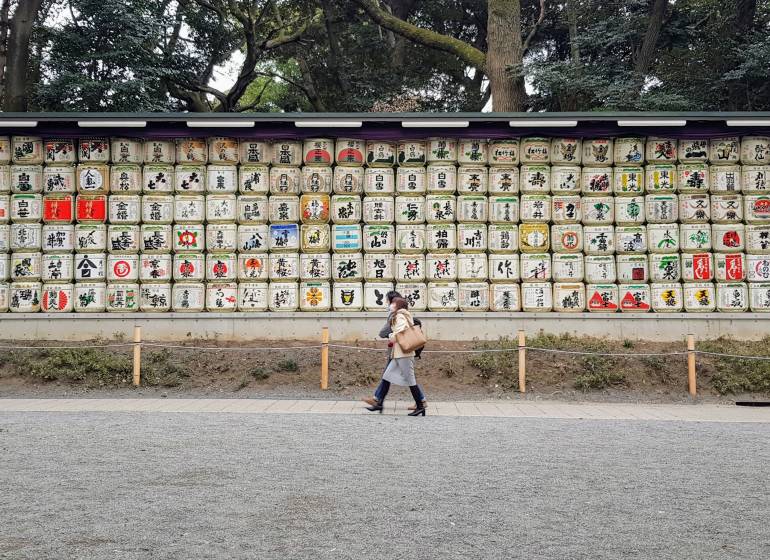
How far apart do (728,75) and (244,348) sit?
15.3 m

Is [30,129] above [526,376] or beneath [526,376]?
above

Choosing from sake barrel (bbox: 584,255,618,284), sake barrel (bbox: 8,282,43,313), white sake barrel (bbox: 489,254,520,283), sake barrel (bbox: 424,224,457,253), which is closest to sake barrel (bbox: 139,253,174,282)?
sake barrel (bbox: 8,282,43,313)

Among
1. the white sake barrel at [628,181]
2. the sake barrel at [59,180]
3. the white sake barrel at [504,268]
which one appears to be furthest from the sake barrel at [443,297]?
the sake barrel at [59,180]

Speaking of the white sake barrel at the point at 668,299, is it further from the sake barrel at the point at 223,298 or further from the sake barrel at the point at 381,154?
the sake barrel at the point at 223,298

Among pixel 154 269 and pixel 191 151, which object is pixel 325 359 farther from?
Result: pixel 191 151

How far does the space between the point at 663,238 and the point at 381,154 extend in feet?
17.9

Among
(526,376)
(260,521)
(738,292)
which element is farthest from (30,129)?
(738,292)

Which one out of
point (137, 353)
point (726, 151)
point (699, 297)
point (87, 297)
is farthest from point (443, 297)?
point (87, 297)

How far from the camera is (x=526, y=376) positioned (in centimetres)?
1292

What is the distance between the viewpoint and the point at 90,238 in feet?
45.8

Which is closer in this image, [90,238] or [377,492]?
[377,492]

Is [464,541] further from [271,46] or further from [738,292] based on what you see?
[271,46]

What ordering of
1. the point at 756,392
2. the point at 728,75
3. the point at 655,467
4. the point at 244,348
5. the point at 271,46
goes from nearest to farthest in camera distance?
the point at 655,467, the point at 756,392, the point at 244,348, the point at 728,75, the point at 271,46

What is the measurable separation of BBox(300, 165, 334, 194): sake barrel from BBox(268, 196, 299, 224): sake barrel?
1.04 ft
